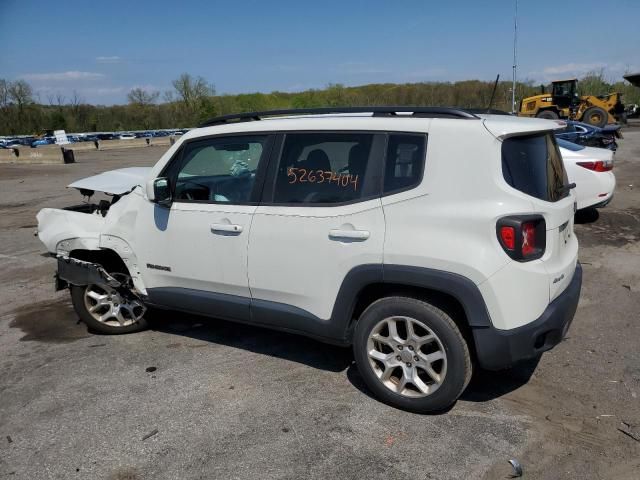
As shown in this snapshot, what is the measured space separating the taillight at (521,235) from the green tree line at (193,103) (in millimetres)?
36520

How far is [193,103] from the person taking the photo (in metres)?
54.7

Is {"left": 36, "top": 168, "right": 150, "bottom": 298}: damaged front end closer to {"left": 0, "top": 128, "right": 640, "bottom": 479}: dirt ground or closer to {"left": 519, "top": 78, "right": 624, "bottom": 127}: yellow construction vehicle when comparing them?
{"left": 0, "top": 128, "right": 640, "bottom": 479}: dirt ground

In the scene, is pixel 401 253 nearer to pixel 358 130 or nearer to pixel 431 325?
pixel 431 325

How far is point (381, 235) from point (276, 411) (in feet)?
4.36

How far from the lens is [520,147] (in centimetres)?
311

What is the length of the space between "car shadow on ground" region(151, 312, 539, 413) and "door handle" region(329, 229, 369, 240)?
1.12 meters

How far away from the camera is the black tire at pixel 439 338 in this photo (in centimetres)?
308

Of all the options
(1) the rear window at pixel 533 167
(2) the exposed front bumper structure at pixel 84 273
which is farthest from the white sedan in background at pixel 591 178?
(2) the exposed front bumper structure at pixel 84 273

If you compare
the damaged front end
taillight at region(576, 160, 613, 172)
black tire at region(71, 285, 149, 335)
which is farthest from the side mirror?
taillight at region(576, 160, 613, 172)

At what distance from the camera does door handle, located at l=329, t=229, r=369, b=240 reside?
10.6 ft

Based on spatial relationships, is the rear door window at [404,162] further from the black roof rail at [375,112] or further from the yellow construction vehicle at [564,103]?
the yellow construction vehicle at [564,103]

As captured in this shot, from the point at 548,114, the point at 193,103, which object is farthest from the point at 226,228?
the point at 193,103

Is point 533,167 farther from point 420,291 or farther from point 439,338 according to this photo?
point 439,338

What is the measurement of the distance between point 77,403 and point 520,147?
334 centimetres
